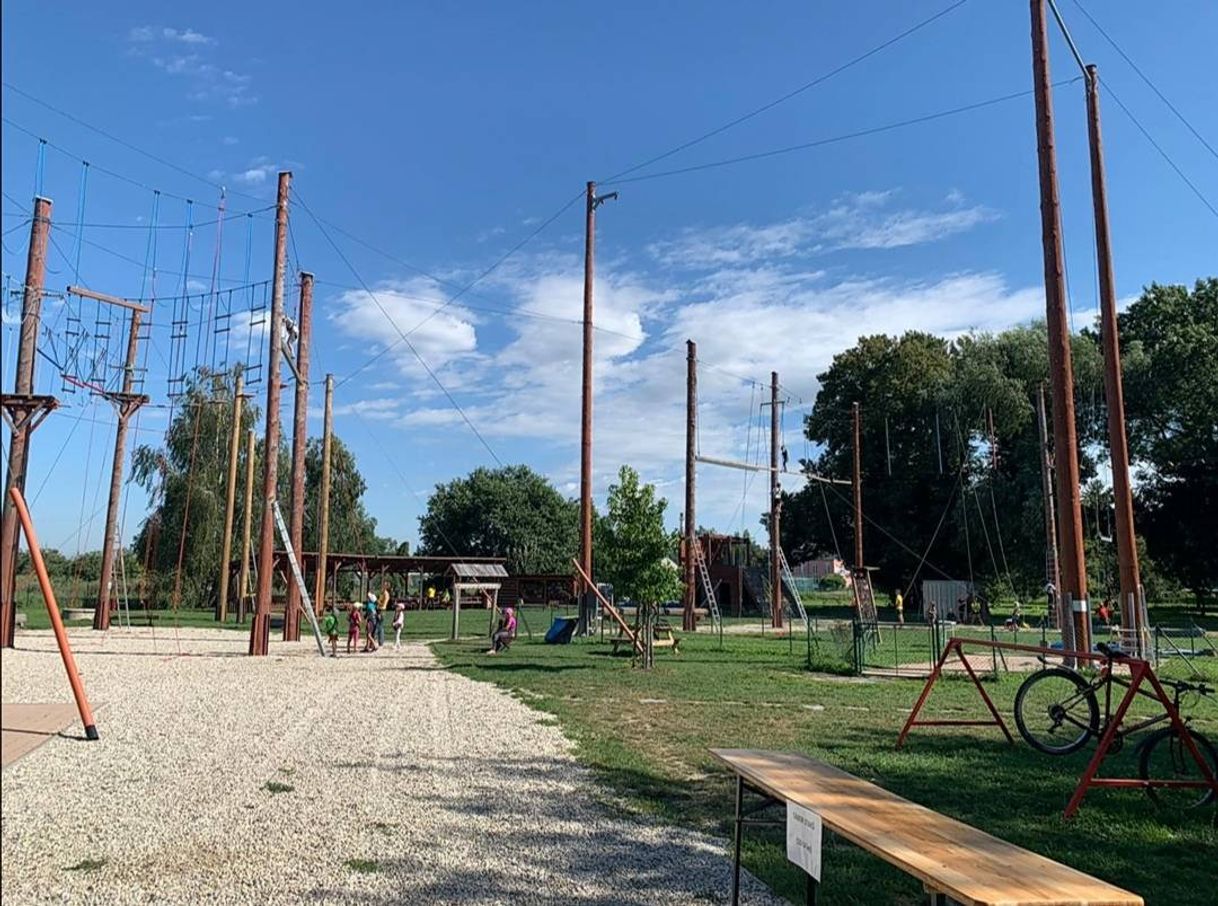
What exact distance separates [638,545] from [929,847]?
15445 mm

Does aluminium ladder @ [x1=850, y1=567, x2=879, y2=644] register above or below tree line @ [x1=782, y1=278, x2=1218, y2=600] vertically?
below

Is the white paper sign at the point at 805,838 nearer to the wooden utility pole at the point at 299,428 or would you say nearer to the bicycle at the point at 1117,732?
the bicycle at the point at 1117,732

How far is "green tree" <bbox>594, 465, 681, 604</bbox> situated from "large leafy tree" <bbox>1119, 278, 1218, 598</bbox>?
3378cm

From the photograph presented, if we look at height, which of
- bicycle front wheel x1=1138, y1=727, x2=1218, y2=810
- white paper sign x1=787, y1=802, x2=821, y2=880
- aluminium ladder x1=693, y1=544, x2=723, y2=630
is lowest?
bicycle front wheel x1=1138, y1=727, x2=1218, y2=810

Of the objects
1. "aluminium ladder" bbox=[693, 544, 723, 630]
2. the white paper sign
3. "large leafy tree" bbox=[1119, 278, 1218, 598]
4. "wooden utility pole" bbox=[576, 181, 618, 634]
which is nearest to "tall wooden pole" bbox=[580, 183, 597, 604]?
"wooden utility pole" bbox=[576, 181, 618, 634]

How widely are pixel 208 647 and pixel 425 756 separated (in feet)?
55.8

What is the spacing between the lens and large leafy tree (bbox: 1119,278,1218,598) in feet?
141

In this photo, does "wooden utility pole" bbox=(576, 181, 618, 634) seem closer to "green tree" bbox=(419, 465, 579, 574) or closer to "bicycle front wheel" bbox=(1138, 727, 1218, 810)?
"bicycle front wheel" bbox=(1138, 727, 1218, 810)

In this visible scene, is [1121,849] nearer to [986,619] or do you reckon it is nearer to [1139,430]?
[986,619]

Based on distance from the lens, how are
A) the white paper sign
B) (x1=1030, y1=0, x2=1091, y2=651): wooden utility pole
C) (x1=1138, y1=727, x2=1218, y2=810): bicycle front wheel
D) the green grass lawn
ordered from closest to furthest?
the white paper sign
the green grass lawn
(x1=1138, y1=727, x2=1218, y2=810): bicycle front wheel
(x1=1030, y1=0, x2=1091, y2=651): wooden utility pole

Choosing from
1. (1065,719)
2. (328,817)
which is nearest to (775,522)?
(1065,719)

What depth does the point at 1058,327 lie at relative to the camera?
1670 cm

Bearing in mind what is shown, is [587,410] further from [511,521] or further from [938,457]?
[511,521]

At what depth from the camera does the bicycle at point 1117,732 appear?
732 centimetres
